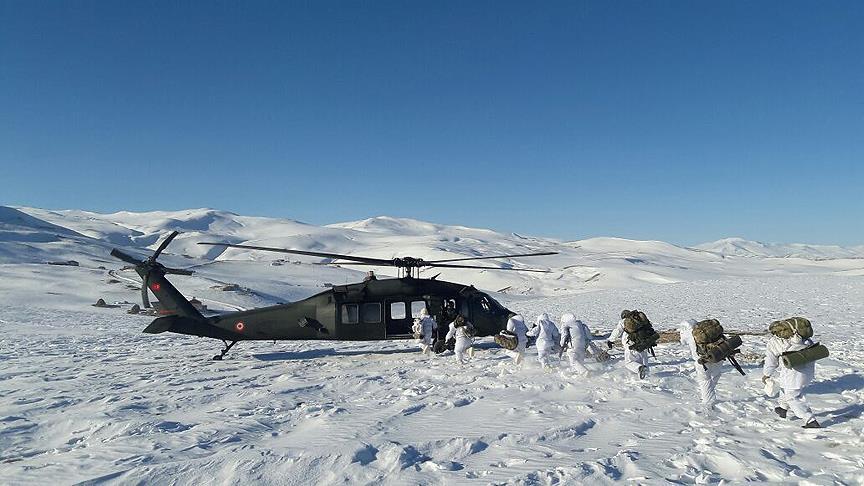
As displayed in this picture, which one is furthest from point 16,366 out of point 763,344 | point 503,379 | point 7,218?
point 7,218

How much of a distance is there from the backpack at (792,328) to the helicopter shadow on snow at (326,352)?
7.96m

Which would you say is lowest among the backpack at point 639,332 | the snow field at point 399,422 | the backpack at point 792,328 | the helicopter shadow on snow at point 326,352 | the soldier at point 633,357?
the helicopter shadow on snow at point 326,352

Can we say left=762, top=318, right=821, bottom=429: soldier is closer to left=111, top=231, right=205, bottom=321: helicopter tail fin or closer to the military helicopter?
the military helicopter

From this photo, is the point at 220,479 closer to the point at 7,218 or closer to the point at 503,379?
the point at 503,379

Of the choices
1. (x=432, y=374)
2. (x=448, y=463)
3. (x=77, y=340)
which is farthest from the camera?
(x=77, y=340)

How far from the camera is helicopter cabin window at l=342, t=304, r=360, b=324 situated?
13242mm

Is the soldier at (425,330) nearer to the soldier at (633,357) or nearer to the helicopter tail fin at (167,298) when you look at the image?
the soldier at (633,357)

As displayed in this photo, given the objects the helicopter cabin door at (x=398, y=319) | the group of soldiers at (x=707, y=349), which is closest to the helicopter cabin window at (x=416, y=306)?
the helicopter cabin door at (x=398, y=319)

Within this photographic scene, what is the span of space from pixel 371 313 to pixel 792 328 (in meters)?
9.42

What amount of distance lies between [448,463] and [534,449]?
113 centimetres

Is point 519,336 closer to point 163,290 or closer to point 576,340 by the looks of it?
point 576,340

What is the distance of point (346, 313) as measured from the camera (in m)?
13.3

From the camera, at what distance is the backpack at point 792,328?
21.1 ft

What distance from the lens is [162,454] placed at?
5.89 m
